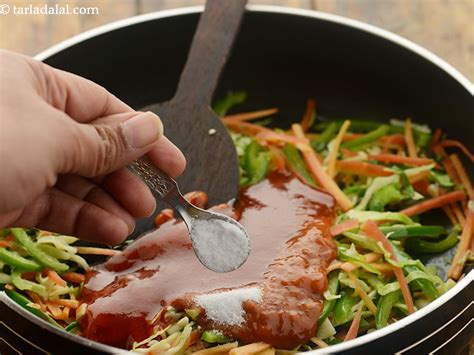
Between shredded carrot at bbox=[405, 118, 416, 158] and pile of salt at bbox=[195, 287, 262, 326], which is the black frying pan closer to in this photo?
shredded carrot at bbox=[405, 118, 416, 158]

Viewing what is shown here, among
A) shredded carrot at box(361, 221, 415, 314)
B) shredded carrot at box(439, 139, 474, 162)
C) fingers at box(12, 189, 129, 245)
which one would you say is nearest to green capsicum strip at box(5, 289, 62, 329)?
fingers at box(12, 189, 129, 245)

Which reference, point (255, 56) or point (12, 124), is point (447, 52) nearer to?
point (255, 56)

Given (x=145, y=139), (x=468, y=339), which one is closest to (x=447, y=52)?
(x=468, y=339)

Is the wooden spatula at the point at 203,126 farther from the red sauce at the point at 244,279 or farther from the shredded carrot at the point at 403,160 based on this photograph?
the shredded carrot at the point at 403,160

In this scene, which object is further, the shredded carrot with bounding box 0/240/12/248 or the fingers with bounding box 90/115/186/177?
the shredded carrot with bounding box 0/240/12/248

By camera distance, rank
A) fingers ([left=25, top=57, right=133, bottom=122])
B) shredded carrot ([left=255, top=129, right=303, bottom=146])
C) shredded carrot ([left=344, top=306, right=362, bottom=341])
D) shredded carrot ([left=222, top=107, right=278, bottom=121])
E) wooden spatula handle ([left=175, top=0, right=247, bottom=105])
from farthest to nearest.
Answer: shredded carrot ([left=222, top=107, right=278, bottom=121])
shredded carrot ([left=255, top=129, right=303, bottom=146])
wooden spatula handle ([left=175, top=0, right=247, bottom=105])
shredded carrot ([left=344, top=306, right=362, bottom=341])
fingers ([left=25, top=57, right=133, bottom=122])

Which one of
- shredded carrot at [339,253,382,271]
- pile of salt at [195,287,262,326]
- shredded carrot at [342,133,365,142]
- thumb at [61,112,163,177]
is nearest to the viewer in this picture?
thumb at [61,112,163,177]

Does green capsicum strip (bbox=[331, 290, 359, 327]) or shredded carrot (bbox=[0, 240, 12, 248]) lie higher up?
green capsicum strip (bbox=[331, 290, 359, 327])

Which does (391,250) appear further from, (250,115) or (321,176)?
(250,115)
